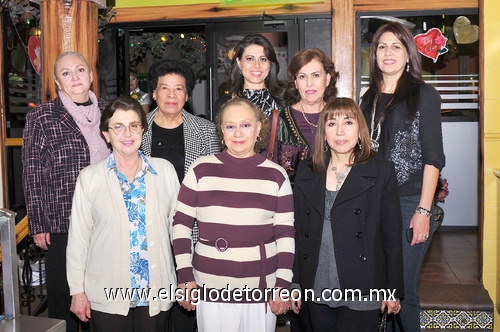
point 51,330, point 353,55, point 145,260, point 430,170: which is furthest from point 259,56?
point 353,55

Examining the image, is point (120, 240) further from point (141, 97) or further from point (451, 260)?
point (141, 97)

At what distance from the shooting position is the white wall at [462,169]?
23.2 feet

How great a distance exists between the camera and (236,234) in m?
2.47

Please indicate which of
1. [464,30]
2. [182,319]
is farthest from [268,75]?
[464,30]

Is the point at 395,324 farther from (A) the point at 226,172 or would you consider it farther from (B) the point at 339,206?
(A) the point at 226,172

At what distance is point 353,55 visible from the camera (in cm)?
536

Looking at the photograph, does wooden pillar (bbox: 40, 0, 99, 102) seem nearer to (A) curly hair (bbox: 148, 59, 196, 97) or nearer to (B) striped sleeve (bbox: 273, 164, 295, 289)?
(A) curly hair (bbox: 148, 59, 196, 97)

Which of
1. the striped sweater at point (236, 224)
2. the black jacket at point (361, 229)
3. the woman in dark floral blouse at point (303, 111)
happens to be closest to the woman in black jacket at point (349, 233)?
the black jacket at point (361, 229)

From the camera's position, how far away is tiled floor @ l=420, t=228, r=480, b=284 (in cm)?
502

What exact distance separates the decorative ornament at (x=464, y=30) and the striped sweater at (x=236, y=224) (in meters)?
4.00

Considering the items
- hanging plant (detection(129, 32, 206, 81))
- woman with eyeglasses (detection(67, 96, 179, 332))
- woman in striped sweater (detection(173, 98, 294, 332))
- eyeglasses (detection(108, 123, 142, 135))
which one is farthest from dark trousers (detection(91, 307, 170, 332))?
hanging plant (detection(129, 32, 206, 81))

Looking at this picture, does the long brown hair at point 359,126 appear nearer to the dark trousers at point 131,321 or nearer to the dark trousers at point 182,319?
the dark trousers at point 131,321

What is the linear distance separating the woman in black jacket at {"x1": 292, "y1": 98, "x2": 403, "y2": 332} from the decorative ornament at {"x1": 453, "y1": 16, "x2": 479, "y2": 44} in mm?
3787

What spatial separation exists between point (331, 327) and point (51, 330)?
1.17m
